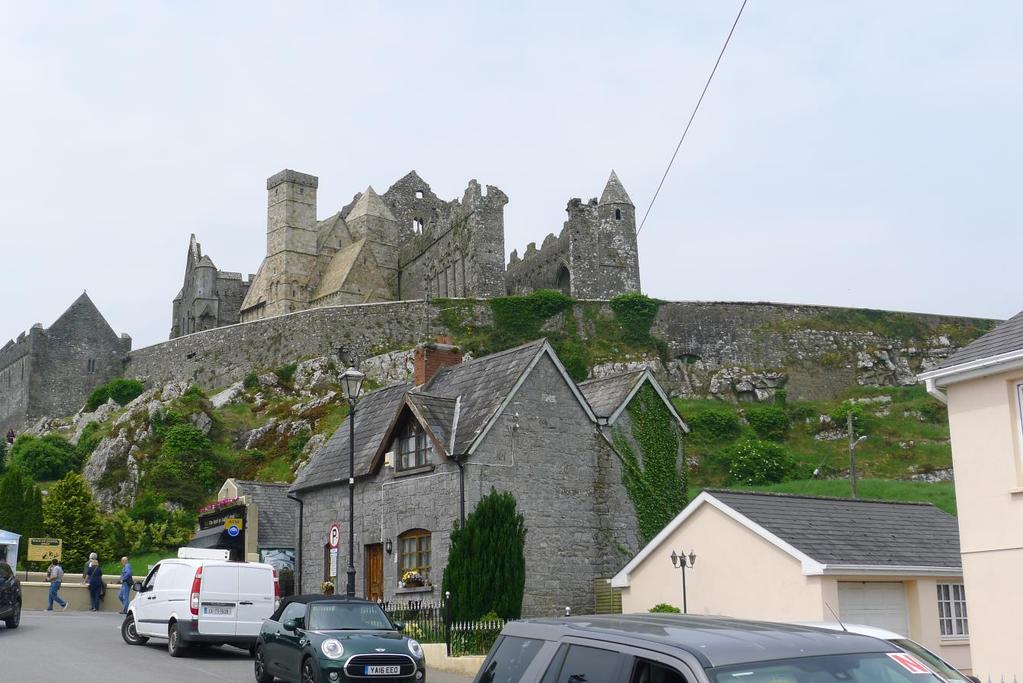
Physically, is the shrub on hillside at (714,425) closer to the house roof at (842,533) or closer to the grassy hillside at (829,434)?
the grassy hillside at (829,434)

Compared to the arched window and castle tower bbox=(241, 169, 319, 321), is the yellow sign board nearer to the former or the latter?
the arched window

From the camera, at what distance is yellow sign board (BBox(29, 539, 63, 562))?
3584 centimetres

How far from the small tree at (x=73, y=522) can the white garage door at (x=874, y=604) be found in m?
31.0

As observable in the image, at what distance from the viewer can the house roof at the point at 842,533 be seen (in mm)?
17594

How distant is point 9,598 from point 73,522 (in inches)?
826

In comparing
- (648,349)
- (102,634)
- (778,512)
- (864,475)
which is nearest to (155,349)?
(648,349)

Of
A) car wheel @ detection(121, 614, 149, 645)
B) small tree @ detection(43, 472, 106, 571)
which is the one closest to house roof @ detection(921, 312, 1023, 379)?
car wheel @ detection(121, 614, 149, 645)

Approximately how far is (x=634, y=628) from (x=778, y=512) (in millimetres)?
13888

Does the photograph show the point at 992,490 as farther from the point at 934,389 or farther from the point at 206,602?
the point at 206,602

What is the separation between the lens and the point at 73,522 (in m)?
40.9

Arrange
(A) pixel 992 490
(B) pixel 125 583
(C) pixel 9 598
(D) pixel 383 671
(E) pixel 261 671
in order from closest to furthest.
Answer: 1. (A) pixel 992 490
2. (D) pixel 383 671
3. (E) pixel 261 671
4. (C) pixel 9 598
5. (B) pixel 125 583

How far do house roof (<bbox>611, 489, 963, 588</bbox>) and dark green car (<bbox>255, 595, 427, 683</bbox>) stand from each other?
6457 mm

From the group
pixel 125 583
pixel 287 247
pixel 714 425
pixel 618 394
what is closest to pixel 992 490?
pixel 618 394

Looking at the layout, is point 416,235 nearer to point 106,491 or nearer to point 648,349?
point 648,349
